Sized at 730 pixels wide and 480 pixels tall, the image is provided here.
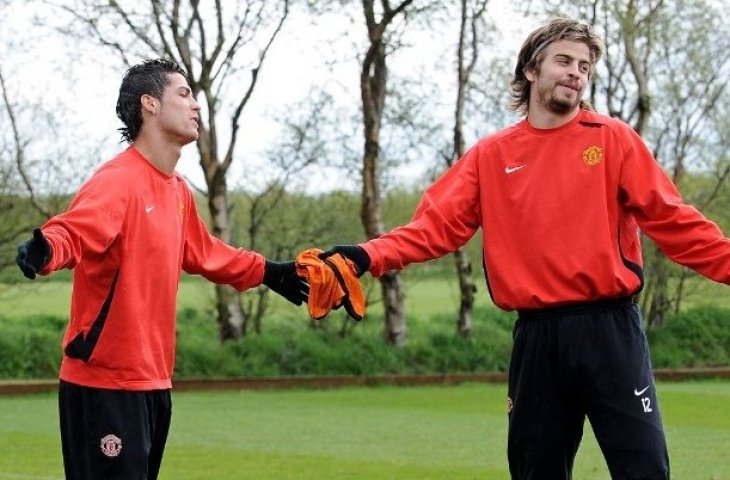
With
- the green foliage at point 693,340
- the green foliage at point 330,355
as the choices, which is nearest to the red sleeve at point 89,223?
the green foliage at point 330,355

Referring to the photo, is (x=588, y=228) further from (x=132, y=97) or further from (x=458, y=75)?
(x=458, y=75)

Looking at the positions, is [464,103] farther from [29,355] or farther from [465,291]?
[29,355]

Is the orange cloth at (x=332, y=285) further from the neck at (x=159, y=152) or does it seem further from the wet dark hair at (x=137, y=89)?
the wet dark hair at (x=137, y=89)

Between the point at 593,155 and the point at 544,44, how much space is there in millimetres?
549

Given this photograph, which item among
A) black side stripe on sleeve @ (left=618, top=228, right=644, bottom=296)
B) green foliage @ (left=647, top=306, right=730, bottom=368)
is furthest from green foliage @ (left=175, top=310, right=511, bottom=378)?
black side stripe on sleeve @ (left=618, top=228, right=644, bottom=296)

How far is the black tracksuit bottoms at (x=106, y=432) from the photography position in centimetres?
640

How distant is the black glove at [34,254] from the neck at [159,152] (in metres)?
1.05

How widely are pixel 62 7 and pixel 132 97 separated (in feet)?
58.6

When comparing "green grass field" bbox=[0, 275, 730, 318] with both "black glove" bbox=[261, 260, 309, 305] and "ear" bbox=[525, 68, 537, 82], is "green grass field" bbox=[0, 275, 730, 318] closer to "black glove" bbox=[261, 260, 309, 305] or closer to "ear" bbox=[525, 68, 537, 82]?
"black glove" bbox=[261, 260, 309, 305]

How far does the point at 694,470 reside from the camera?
12.3 m

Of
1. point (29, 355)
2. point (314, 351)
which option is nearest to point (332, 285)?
point (314, 351)

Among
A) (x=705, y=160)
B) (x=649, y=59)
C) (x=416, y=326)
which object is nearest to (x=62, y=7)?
(x=416, y=326)

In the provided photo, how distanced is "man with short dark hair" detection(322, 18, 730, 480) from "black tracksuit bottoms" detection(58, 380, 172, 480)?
157 centimetres

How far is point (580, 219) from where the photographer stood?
6.32 m
